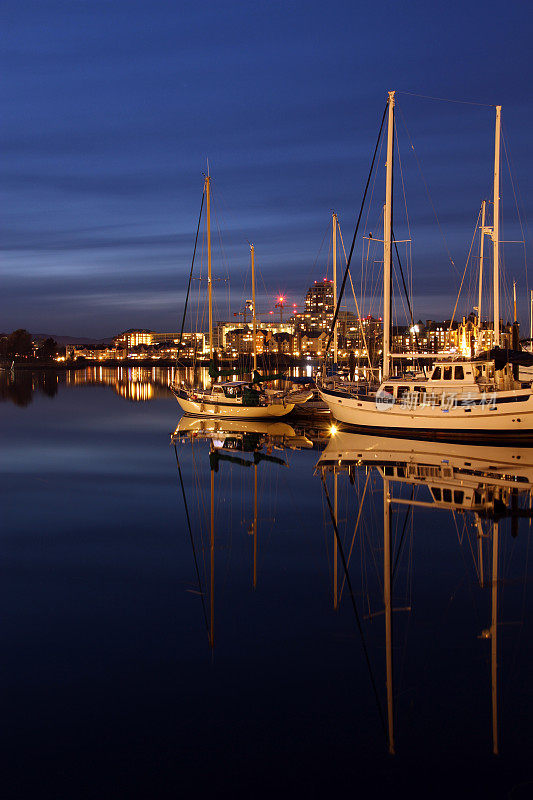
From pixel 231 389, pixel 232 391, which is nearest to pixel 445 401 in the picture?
pixel 232 391

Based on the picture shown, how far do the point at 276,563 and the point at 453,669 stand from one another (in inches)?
189

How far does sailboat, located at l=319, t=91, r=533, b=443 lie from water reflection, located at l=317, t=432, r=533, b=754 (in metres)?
1.24

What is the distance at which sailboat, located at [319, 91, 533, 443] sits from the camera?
2695 cm

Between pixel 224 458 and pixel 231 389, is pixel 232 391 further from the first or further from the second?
pixel 224 458

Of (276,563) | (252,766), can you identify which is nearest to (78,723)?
(252,766)

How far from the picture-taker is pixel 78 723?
22.7 ft

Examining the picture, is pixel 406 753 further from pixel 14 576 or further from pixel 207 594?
pixel 14 576

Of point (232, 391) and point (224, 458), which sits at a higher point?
point (232, 391)

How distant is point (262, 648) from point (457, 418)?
20552mm

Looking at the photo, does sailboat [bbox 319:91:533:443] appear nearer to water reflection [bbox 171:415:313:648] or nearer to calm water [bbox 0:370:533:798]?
water reflection [bbox 171:415:313:648]

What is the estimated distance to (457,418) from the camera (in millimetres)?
27688

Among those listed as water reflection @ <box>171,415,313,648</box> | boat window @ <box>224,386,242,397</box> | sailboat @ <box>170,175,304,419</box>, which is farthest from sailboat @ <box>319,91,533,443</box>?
boat window @ <box>224,386,242,397</box>

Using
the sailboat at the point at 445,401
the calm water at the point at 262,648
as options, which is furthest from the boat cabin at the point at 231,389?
the calm water at the point at 262,648

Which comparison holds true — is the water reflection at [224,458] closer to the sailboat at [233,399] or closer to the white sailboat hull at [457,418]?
the sailboat at [233,399]
